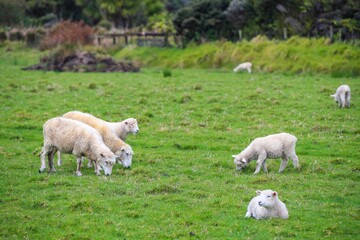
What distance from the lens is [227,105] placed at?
24734mm

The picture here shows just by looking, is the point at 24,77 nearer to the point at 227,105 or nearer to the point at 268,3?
the point at 227,105

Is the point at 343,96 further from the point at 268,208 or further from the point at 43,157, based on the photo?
the point at 268,208

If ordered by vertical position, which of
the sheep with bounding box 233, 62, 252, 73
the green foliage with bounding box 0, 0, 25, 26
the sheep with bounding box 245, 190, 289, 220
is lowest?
the sheep with bounding box 233, 62, 252, 73

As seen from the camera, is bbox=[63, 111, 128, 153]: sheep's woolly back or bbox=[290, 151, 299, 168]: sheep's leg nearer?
bbox=[290, 151, 299, 168]: sheep's leg

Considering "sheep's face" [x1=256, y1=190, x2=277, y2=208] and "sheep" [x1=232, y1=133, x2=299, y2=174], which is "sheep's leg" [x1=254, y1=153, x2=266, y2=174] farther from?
"sheep's face" [x1=256, y1=190, x2=277, y2=208]

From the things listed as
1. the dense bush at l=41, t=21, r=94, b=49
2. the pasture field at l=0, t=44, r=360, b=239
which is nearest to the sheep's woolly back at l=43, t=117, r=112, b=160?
the pasture field at l=0, t=44, r=360, b=239

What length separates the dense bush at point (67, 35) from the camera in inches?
2013

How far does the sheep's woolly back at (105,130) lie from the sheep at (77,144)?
0.89 meters

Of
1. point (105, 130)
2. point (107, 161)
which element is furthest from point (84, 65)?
point (107, 161)

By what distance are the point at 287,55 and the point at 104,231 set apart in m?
28.9

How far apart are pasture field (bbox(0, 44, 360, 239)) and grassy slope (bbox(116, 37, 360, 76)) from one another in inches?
183

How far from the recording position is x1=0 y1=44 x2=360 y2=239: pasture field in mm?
11109

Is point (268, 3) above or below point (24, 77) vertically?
above

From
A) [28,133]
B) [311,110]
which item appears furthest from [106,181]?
[311,110]
